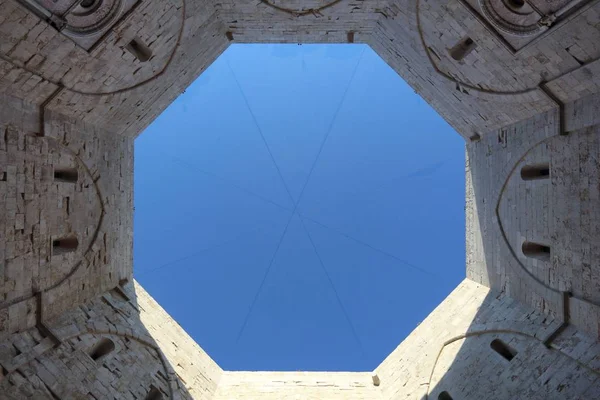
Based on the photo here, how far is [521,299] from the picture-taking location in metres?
9.66

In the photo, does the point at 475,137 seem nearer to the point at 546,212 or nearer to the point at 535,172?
the point at 535,172

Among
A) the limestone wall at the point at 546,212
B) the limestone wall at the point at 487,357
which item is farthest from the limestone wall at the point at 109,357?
the limestone wall at the point at 546,212

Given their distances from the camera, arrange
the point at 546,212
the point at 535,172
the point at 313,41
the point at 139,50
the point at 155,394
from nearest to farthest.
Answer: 1. the point at 546,212
2. the point at 139,50
3. the point at 535,172
4. the point at 155,394
5. the point at 313,41

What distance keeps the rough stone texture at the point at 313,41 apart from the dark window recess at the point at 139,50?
5cm

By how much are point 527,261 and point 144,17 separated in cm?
972

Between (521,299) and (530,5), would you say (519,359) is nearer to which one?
(521,299)

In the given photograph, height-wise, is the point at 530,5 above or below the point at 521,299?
above

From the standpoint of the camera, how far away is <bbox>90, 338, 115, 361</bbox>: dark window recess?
891 cm

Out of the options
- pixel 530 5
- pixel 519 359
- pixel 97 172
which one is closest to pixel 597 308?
pixel 519 359

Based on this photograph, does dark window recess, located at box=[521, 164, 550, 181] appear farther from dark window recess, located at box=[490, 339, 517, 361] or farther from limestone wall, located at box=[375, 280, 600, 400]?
dark window recess, located at box=[490, 339, 517, 361]

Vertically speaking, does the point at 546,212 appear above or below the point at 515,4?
below

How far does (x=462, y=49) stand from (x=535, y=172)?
321 cm

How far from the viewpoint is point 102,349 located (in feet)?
30.4

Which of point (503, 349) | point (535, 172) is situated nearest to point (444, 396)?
point (503, 349)
